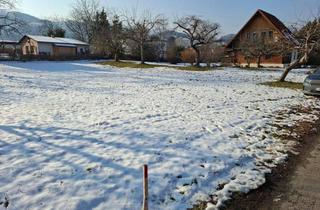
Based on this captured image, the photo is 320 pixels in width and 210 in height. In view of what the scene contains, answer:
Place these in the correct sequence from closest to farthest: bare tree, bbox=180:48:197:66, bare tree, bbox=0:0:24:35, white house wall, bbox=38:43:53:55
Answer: bare tree, bbox=0:0:24:35 → bare tree, bbox=180:48:197:66 → white house wall, bbox=38:43:53:55

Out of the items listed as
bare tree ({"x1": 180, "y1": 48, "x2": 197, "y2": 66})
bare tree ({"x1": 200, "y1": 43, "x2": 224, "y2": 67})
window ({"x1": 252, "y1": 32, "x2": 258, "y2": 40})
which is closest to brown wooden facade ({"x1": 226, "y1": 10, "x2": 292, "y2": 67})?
window ({"x1": 252, "y1": 32, "x2": 258, "y2": 40})

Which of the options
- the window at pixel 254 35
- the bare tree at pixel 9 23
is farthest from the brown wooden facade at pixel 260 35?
the bare tree at pixel 9 23

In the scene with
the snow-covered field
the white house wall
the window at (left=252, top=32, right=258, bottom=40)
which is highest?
the window at (left=252, top=32, right=258, bottom=40)

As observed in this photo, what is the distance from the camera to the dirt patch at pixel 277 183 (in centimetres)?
428

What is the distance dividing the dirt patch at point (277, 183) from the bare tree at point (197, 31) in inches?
1109

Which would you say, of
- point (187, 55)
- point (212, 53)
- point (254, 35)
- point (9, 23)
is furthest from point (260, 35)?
point (9, 23)

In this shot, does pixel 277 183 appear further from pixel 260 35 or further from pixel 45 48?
pixel 45 48

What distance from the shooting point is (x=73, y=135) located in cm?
670

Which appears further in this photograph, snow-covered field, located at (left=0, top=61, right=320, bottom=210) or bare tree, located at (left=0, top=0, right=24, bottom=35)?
bare tree, located at (left=0, top=0, right=24, bottom=35)

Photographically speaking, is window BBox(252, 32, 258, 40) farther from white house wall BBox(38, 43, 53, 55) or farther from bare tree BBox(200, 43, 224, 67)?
white house wall BBox(38, 43, 53, 55)

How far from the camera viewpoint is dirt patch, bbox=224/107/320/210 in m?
4.28

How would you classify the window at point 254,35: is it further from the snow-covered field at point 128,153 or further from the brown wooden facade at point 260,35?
the snow-covered field at point 128,153

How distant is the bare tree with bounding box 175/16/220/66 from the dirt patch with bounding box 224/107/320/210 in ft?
92.4

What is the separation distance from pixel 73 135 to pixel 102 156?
59.5 inches
